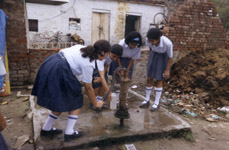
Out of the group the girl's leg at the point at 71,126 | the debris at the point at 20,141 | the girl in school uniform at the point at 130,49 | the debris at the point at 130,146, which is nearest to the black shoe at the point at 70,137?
the girl's leg at the point at 71,126

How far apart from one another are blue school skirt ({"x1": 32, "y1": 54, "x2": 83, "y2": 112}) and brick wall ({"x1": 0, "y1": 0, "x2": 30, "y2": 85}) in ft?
8.98

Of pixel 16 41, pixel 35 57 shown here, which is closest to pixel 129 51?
pixel 35 57

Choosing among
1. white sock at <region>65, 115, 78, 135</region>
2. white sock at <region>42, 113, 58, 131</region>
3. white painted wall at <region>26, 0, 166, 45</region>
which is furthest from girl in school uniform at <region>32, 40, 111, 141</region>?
white painted wall at <region>26, 0, 166, 45</region>

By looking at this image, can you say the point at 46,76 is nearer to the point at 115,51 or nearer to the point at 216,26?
the point at 115,51

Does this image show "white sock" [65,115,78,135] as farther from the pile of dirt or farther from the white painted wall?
the white painted wall

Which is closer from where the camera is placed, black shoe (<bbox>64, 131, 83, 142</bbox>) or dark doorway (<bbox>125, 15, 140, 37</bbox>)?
black shoe (<bbox>64, 131, 83, 142</bbox>)

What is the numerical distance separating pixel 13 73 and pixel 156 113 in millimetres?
3572

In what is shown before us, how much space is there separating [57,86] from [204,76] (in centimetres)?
457

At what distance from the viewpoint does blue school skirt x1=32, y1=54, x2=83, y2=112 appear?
90.8 inches

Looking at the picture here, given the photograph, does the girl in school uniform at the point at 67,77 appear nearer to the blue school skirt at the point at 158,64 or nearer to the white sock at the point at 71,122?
the white sock at the point at 71,122

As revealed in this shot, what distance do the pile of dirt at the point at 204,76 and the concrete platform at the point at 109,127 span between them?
2030mm

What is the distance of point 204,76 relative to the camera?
18.1 ft

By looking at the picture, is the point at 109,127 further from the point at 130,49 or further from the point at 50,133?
the point at 130,49

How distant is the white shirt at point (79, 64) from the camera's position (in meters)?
2.26
